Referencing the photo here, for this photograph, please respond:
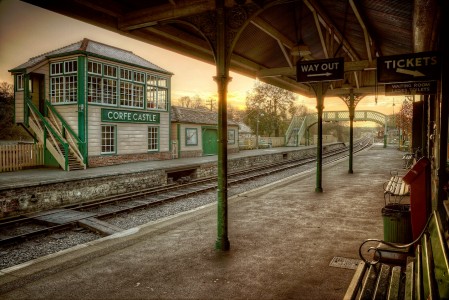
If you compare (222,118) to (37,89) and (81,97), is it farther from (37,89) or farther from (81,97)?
(37,89)

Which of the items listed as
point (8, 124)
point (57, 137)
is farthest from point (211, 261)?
point (8, 124)

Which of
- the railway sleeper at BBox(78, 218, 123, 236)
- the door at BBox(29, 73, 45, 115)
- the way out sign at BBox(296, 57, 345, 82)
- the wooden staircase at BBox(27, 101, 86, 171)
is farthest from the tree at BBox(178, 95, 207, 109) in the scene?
the way out sign at BBox(296, 57, 345, 82)

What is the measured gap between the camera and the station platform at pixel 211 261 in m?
4.14

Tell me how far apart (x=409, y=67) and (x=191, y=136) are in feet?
67.3

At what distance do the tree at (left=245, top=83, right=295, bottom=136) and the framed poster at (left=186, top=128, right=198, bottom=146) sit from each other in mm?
19161

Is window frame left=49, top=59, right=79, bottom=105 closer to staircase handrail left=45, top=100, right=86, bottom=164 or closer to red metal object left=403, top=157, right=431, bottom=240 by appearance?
staircase handrail left=45, top=100, right=86, bottom=164

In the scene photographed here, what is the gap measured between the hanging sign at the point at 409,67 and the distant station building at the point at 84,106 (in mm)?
14435

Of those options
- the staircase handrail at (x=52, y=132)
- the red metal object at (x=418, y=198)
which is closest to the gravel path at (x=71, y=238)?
the red metal object at (x=418, y=198)

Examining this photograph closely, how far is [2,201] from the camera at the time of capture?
404 inches

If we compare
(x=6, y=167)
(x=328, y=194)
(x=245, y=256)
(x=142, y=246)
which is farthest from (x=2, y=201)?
(x=328, y=194)

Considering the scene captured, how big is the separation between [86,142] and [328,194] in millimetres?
12783

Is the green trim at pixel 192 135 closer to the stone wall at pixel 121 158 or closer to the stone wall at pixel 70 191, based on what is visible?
the stone wall at pixel 121 158

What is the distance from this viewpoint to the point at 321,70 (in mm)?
7645

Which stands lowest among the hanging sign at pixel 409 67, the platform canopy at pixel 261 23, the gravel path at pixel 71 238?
the gravel path at pixel 71 238
